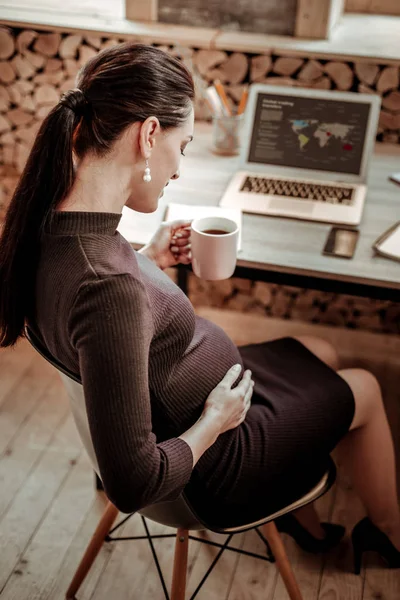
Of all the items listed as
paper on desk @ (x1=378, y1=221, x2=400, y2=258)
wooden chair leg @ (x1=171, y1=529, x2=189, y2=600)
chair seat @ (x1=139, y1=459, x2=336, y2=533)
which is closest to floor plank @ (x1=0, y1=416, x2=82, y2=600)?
wooden chair leg @ (x1=171, y1=529, x2=189, y2=600)

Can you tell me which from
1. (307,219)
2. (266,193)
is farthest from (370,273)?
(266,193)

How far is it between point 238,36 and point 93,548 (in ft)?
5.13

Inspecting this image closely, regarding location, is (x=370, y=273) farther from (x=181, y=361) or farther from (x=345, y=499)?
(x=345, y=499)

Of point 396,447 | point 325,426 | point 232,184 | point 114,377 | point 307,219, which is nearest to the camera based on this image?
point 114,377

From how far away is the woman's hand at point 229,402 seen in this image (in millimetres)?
1278

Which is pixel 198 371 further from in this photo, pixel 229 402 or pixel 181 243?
pixel 181 243

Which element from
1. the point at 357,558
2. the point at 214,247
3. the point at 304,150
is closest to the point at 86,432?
the point at 214,247

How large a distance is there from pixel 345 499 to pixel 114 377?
1.23 m

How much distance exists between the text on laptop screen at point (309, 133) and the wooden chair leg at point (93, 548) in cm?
104

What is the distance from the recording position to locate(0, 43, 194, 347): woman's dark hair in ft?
3.64

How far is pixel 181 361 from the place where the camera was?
131cm

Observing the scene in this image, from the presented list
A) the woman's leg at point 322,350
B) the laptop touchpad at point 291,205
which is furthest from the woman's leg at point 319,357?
the laptop touchpad at point 291,205

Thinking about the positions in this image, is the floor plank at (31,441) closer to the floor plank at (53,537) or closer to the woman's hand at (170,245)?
the floor plank at (53,537)

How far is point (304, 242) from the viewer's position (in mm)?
1693
